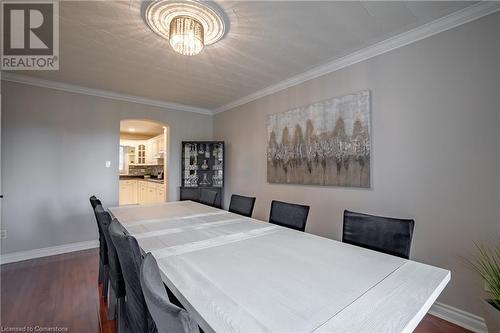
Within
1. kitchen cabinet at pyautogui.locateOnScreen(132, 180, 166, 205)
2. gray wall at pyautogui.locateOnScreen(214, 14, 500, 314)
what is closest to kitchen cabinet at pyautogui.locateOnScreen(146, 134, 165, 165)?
kitchen cabinet at pyautogui.locateOnScreen(132, 180, 166, 205)

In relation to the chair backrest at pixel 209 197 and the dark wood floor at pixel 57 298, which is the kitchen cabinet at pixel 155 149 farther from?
the dark wood floor at pixel 57 298

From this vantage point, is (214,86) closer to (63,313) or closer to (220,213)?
(220,213)

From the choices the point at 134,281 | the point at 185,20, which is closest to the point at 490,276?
the point at 134,281

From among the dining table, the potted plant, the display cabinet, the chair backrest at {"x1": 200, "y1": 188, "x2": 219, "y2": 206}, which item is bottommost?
the potted plant

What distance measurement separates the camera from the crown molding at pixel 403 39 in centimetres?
174

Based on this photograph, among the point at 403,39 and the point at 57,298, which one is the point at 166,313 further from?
the point at 403,39

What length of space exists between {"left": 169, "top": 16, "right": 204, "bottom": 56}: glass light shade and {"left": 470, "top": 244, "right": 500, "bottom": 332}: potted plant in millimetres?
2604

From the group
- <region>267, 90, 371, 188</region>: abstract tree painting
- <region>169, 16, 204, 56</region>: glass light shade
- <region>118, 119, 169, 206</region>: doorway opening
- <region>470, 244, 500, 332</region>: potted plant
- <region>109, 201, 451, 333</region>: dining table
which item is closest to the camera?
<region>109, 201, 451, 333</region>: dining table

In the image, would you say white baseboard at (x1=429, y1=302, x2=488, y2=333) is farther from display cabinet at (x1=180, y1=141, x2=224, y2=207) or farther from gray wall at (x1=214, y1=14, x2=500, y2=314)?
display cabinet at (x1=180, y1=141, x2=224, y2=207)

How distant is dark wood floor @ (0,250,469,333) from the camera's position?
1806 millimetres

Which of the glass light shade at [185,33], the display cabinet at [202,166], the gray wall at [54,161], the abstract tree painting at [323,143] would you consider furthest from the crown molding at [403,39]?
the gray wall at [54,161]

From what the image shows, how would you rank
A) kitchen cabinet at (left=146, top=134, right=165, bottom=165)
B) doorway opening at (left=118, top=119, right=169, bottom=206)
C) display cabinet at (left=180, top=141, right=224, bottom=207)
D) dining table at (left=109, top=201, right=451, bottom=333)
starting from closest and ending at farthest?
dining table at (left=109, top=201, right=451, bottom=333)
display cabinet at (left=180, top=141, right=224, bottom=207)
doorway opening at (left=118, top=119, right=169, bottom=206)
kitchen cabinet at (left=146, top=134, right=165, bottom=165)

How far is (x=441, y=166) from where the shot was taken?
6.28ft

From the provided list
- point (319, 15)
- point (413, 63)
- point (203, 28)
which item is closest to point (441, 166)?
point (413, 63)
